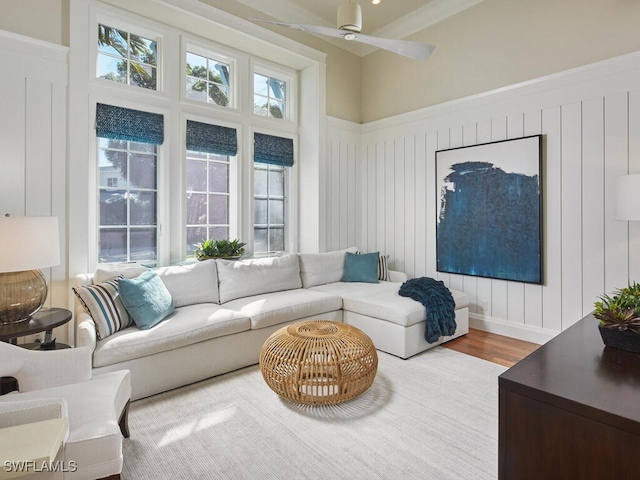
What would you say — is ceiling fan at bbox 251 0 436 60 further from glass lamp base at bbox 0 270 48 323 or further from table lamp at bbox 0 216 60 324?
glass lamp base at bbox 0 270 48 323

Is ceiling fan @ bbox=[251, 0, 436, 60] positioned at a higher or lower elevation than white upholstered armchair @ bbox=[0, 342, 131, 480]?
higher

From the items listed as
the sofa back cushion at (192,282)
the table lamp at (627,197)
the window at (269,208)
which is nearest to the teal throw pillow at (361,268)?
the window at (269,208)

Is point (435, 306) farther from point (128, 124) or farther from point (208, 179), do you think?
point (128, 124)

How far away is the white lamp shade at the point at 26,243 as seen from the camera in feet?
6.77

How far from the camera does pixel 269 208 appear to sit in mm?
4707

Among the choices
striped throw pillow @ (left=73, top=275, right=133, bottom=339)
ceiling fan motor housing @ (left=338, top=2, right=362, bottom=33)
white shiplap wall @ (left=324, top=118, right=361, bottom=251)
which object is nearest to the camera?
ceiling fan motor housing @ (left=338, top=2, right=362, bottom=33)

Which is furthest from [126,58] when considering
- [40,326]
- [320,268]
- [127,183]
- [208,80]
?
[320,268]

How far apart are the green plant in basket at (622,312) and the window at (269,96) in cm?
402

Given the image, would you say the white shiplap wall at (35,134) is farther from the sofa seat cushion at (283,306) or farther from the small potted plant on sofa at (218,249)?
the sofa seat cushion at (283,306)

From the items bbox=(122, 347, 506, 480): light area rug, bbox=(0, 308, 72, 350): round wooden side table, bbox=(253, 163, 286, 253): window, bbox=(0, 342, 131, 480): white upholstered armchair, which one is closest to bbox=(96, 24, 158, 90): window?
bbox=(253, 163, 286, 253): window

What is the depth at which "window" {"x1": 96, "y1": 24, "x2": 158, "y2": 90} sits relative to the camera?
3.35 metres

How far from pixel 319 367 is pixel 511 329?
2.50m

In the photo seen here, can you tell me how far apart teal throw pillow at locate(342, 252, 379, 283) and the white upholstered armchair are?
289 cm

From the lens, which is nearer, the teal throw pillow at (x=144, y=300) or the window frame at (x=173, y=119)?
the teal throw pillow at (x=144, y=300)
